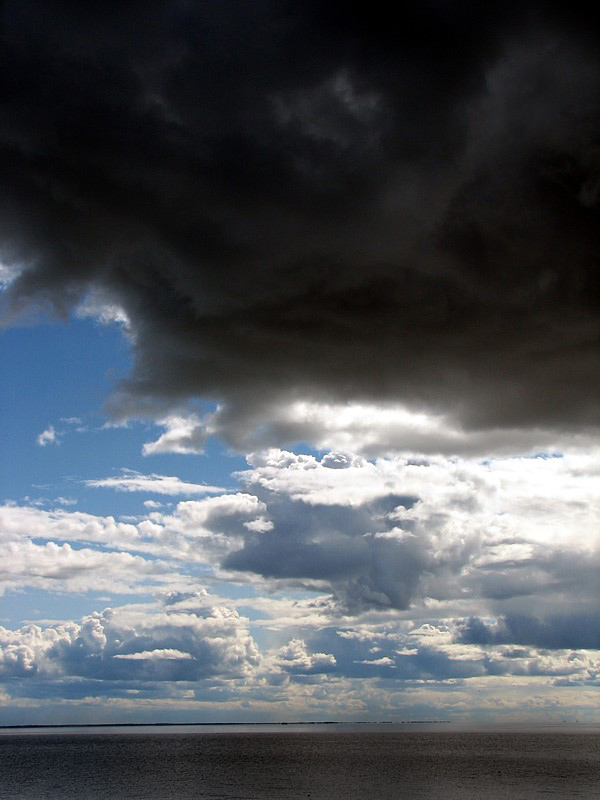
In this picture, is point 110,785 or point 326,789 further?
point 110,785

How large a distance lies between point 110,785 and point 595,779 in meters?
99.0

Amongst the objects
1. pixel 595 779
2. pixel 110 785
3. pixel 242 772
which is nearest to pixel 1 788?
pixel 110 785

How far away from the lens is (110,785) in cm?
15112

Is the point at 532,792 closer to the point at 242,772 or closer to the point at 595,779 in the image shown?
the point at 595,779

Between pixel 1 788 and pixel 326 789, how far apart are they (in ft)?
207

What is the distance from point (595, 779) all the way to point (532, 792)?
3610cm

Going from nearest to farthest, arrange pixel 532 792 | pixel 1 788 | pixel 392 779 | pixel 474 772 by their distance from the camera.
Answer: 1. pixel 532 792
2. pixel 1 788
3. pixel 392 779
4. pixel 474 772

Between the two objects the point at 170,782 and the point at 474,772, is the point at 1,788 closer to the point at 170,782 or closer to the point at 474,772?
the point at 170,782

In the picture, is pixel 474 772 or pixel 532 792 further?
pixel 474 772

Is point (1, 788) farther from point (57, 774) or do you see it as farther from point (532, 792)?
point (532, 792)

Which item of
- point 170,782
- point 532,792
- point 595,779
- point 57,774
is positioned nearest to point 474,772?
point 595,779

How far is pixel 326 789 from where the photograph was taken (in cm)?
13750

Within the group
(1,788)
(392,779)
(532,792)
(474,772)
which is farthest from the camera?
(474,772)

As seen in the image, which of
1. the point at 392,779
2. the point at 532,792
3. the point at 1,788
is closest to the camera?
the point at 532,792
